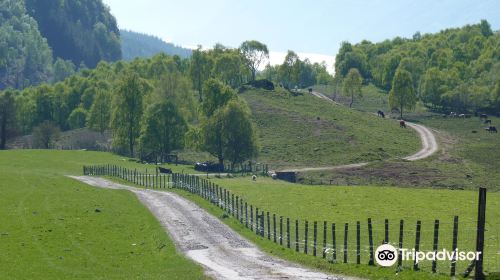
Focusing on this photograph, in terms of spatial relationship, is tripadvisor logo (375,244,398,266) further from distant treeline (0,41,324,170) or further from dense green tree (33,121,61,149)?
dense green tree (33,121,61,149)

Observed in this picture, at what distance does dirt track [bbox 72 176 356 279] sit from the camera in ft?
127

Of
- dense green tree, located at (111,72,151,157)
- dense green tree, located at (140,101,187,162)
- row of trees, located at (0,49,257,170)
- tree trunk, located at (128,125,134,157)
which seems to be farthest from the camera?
dense green tree, located at (111,72,151,157)

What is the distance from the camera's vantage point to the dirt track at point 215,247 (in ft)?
127

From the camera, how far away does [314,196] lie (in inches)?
3324

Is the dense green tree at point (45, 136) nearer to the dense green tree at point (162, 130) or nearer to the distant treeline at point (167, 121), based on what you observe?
the distant treeline at point (167, 121)

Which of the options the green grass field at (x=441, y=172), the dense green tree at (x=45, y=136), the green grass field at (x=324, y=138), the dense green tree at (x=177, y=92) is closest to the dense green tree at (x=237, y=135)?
the green grass field at (x=324, y=138)

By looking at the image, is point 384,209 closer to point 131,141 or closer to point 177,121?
point 177,121

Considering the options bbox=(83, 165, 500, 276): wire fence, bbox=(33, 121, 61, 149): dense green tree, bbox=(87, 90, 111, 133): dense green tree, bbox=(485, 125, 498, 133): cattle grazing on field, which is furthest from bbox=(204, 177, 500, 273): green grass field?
bbox=(485, 125, 498, 133): cattle grazing on field

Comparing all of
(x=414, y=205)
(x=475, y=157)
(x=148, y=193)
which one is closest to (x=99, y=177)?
(x=148, y=193)

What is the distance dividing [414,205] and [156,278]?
42.2 meters

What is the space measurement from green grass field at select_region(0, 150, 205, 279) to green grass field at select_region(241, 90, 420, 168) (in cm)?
6451

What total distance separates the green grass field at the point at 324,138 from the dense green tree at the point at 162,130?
16.4m

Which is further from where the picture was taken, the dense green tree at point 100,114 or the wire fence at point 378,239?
the dense green tree at point 100,114

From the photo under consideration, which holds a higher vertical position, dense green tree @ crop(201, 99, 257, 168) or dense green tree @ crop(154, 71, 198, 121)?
dense green tree @ crop(154, 71, 198, 121)
